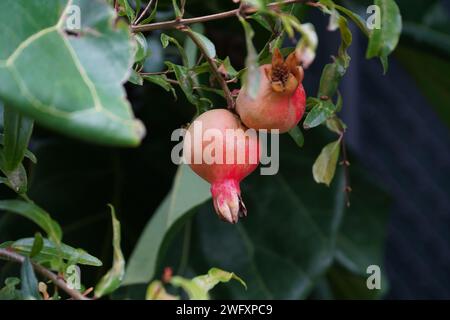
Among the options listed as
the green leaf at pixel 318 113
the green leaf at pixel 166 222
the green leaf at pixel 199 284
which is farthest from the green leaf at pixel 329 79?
the green leaf at pixel 166 222

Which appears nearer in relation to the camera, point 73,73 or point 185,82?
point 73,73

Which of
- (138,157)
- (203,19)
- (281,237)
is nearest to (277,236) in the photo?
(281,237)

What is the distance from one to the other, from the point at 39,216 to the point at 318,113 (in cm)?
16

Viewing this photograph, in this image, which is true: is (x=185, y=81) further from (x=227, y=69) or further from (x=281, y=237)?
(x=281, y=237)

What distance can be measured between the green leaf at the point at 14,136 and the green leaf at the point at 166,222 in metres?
0.29

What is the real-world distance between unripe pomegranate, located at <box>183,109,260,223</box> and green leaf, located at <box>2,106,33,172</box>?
0.26ft

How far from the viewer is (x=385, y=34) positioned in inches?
15.5

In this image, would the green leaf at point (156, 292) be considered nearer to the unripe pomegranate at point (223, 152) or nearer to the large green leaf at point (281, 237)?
the unripe pomegranate at point (223, 152)

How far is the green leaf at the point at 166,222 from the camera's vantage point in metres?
0.72

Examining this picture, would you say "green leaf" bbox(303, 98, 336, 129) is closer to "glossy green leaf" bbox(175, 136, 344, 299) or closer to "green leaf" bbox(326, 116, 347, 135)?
"green leaf" bbox(326, 116, 347, 135)

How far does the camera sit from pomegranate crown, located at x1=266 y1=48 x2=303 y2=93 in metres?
0.40

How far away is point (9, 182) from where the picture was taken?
0.44m
